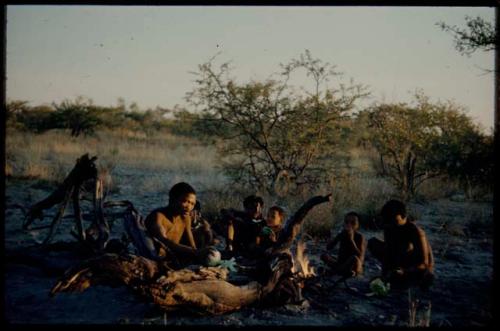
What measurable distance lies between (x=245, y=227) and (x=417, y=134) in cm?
576

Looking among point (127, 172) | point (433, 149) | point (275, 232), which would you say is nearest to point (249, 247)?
point (275, 232)

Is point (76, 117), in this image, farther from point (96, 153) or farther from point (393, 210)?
point (393, 210)

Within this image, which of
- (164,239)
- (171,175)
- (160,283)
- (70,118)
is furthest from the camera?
(70,118)

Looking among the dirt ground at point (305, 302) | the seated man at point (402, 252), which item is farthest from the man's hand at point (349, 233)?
the dirt ground at point (305, 302)

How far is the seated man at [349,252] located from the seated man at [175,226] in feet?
5.09

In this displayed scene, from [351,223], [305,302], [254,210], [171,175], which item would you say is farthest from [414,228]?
[171,175]

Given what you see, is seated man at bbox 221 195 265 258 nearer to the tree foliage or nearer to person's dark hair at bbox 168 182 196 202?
person's dark hair at bbox 168 182 196 202

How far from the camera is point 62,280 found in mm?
4637

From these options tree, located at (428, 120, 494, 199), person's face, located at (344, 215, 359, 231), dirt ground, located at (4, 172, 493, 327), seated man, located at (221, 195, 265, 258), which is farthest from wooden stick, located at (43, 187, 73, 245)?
tree, located at (428, 120, 494, 199)

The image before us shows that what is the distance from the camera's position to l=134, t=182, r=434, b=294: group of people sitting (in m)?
5.46

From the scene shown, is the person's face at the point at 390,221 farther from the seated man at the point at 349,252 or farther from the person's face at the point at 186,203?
the person's face at the point at 186,203

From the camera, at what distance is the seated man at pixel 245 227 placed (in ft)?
19.8

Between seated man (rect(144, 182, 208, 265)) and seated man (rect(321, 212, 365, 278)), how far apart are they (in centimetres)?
155

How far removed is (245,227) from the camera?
6102 mm
